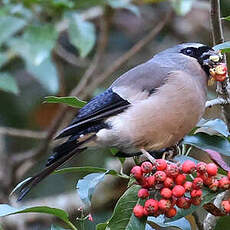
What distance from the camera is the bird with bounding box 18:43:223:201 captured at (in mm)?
2502

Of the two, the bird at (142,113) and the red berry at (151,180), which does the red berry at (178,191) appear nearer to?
the red berry at (151,180)

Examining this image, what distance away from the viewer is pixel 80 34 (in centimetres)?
344

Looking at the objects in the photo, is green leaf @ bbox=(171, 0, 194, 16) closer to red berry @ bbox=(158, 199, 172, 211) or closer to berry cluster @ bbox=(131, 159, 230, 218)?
berry cluster @ bbox=(131, 159, 230, 218)

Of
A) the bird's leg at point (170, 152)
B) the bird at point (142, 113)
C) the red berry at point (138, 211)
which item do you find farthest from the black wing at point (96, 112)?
the red berry at point (138, 211)

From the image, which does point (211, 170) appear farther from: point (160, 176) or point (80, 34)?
point (80, 34)

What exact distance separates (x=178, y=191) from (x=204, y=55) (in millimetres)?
956

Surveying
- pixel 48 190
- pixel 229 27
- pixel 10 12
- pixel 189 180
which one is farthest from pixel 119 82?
pixel 229 27

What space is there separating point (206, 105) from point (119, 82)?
1.33 feet

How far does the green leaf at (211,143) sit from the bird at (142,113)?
15cm

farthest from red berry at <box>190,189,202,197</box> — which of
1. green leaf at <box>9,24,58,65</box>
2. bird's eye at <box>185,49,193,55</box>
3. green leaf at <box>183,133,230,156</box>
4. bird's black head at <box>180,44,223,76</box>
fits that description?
green leaf at <box>9,24,58,65</box>

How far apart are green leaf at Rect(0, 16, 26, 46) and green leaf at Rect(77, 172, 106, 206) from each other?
55.9 inches

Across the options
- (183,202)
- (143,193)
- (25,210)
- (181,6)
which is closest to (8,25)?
(181,6)

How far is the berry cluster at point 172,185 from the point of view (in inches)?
76.0

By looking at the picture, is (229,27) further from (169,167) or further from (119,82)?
(169,167)
